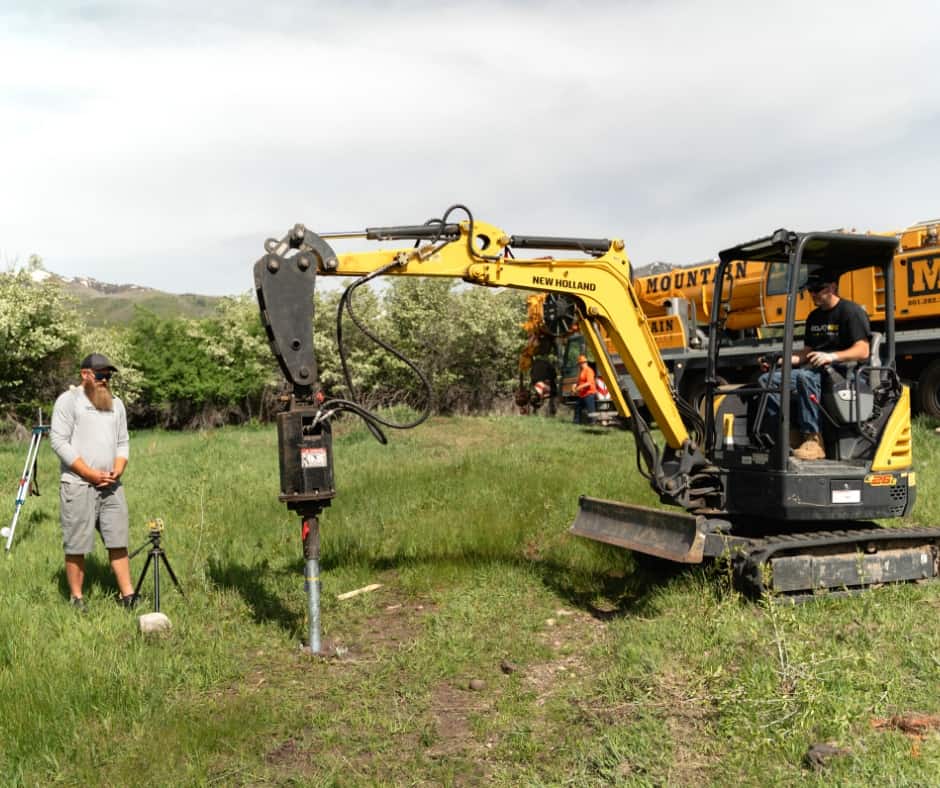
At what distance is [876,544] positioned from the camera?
6.76m

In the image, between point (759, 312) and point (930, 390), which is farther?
point (759, 312)

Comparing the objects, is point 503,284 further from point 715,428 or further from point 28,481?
point 28,481

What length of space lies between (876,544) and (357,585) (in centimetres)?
447

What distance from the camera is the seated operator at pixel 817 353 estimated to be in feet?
21.8

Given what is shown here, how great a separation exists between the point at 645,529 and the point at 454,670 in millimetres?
2152

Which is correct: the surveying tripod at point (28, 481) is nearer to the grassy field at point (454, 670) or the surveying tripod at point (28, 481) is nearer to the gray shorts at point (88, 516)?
the grassy field at point (454, 670)

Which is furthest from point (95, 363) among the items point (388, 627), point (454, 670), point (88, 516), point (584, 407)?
point (584, 407)

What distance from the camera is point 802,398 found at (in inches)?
264

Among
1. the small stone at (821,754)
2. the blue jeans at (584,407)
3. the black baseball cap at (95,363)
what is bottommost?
the small stone at (821,754)

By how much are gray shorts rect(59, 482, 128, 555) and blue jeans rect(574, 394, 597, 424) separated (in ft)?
46.1

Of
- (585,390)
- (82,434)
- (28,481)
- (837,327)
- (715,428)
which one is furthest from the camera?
(585,390)

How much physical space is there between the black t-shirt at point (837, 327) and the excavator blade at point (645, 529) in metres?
1.75

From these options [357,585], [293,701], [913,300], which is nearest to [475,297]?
[913,300]

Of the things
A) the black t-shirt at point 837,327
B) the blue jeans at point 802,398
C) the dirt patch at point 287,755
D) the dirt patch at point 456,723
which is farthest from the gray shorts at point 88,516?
the black t-shirt at point 837,327
